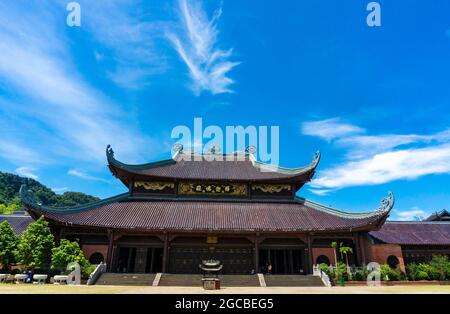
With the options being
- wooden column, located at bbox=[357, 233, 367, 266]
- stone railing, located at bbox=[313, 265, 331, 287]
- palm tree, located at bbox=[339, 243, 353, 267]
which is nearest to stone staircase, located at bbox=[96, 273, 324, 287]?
stone railing, located at bbox=[313, 265, 331, 287]

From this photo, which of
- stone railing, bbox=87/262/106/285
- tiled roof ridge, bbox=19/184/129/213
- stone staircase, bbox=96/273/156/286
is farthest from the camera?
tiled roof ridge, bbox=19/184/129/213

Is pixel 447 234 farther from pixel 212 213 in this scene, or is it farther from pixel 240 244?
pixel 212 213

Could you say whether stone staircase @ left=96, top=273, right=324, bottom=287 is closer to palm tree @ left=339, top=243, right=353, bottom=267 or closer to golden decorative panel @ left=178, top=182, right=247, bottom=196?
palm tree @ left=339, top=243, right=353, bottom=267

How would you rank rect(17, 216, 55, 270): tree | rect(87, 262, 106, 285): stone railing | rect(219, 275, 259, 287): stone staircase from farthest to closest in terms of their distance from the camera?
rect(219, 275, 259, 287): stone staircase
rect(87, 262, 106, 285): stone railing
rect(17, 216, 55, 270): tree

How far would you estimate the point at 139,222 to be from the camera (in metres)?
21.2

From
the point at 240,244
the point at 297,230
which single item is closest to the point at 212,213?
the point at 240,244

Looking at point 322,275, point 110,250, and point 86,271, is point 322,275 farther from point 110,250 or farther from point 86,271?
point 86,271

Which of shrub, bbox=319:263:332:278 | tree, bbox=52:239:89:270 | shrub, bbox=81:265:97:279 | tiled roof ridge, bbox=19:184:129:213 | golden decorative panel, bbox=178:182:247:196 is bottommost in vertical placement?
shrub, bbox=81:265:97:279

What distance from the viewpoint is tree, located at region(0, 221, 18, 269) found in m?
17.7

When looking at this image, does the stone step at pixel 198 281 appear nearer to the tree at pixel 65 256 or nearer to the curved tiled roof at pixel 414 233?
the tree at pixel 65 256

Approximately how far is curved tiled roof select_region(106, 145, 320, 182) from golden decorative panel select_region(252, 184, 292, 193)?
84cm

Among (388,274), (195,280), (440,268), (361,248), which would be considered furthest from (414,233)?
(195,280)

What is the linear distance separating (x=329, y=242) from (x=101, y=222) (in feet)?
53.8

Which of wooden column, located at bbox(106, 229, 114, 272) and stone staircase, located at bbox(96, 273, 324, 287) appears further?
wooden column, located at bbox(106, 229, 114, 272)
